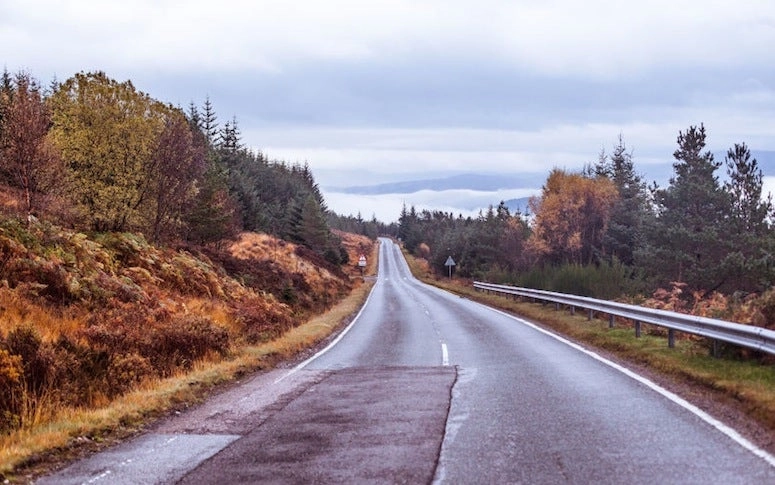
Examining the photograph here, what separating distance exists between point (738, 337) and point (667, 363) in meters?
1.66

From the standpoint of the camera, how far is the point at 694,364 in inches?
453

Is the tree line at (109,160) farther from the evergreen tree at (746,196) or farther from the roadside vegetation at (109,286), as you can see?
the evergreen tree at (746,196)

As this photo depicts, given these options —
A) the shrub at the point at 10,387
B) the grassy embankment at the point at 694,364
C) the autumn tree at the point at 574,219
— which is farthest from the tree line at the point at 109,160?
the autumn tree at the point at 574,219

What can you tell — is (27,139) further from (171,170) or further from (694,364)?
(694,364)

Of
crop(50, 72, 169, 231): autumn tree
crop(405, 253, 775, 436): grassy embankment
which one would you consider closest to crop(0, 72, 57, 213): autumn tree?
crop(50, 72, 169, 231): autumn tree

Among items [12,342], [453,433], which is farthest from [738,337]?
[12,342]

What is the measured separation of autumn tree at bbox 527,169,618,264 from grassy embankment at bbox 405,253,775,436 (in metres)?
48.4

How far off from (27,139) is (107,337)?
10883 millimetres

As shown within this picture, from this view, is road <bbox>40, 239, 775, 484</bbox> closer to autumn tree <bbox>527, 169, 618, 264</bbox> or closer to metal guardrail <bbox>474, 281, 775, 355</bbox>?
metal guardrail <bbox>474, 281, 775, 355</bbox>

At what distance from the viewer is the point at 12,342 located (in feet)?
34.1

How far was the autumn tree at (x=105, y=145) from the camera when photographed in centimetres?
2652

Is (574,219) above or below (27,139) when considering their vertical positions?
above

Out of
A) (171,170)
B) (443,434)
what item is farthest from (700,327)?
(171,170)

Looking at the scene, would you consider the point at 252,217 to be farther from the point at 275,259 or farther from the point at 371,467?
the point at 371,467
